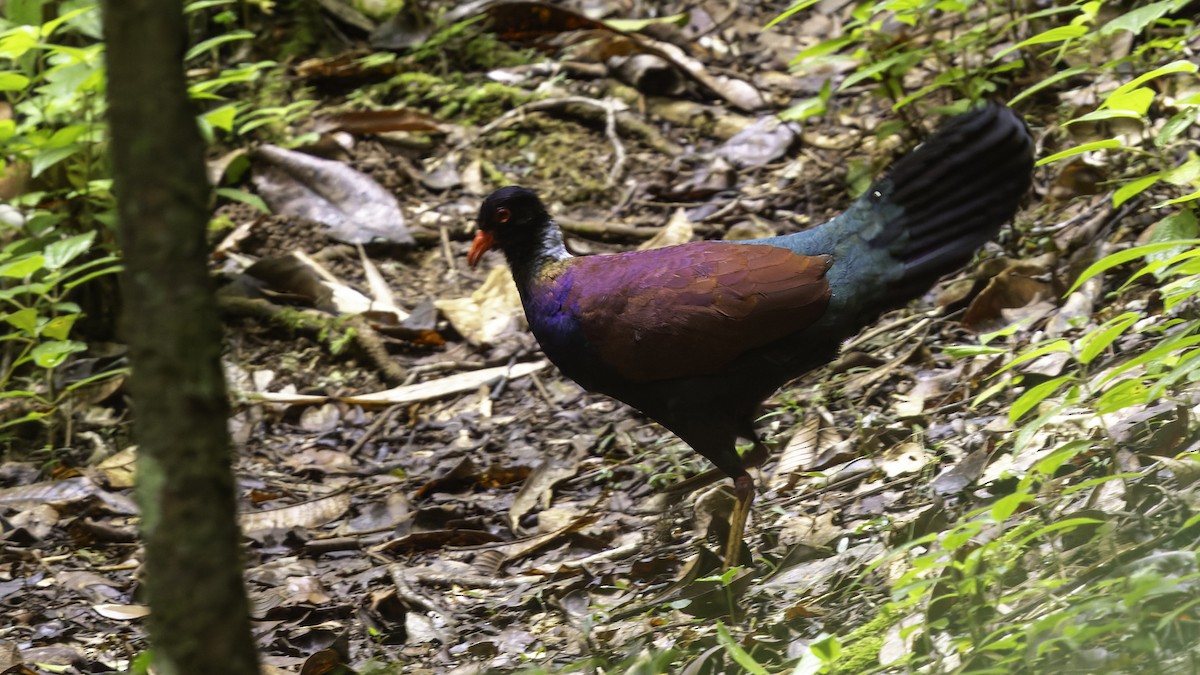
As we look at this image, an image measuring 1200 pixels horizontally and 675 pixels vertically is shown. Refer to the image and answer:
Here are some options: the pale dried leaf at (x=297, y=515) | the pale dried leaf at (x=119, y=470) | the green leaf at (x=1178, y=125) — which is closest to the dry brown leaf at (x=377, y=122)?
the pale dried leaf at (x=119, y=470)

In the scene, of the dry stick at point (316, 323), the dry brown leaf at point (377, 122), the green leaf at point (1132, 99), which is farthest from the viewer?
the dry brown leaf at point (377, 122)

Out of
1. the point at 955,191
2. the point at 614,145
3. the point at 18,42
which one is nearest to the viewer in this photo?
the point at 955,191

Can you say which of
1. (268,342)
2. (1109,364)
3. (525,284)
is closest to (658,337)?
(525,284)

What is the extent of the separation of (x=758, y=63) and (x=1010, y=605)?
6311 mm

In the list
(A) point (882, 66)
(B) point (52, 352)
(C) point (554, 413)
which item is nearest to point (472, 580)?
(C) point (554, 413)

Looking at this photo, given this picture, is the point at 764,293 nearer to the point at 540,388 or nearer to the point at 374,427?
the point at 540,388

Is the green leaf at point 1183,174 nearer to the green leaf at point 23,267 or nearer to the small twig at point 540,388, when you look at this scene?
the small twig at point 540,388

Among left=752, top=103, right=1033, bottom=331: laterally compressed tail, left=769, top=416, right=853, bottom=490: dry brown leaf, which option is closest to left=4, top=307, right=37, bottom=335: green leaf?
left=769, top=416, right=853, bottom=490: dry brown leaf

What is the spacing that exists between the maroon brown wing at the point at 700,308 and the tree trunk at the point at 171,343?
98.3 inches

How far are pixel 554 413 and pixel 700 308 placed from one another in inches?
71.6

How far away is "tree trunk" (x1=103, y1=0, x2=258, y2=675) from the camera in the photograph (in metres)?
1.57

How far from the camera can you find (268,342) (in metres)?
6.42

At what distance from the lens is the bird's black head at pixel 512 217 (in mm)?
4703

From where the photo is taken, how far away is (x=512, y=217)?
187 inches
